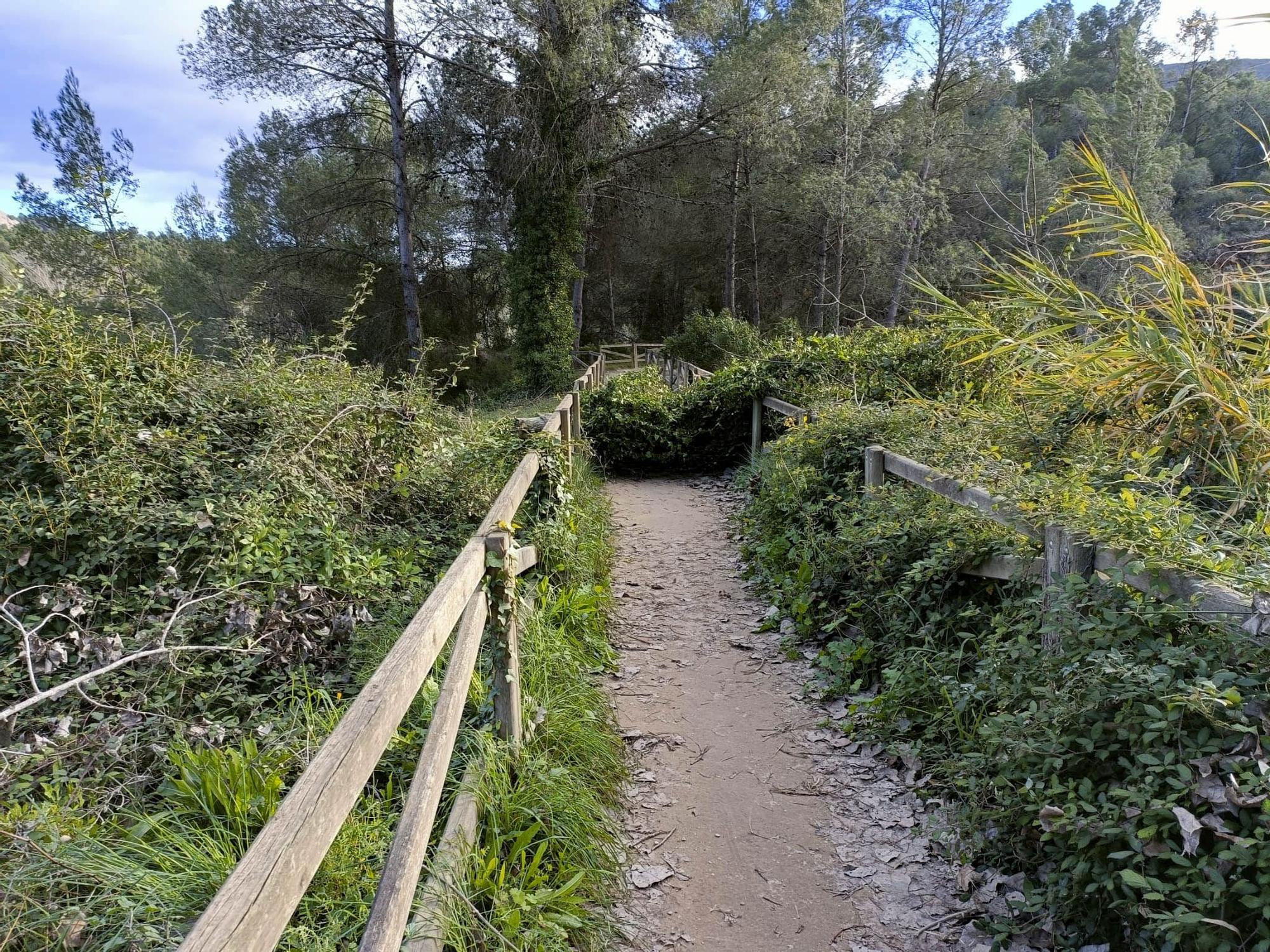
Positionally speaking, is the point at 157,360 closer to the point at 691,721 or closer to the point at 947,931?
the point at 691,721

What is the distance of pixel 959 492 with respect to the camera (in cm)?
371

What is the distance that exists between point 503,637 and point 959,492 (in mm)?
2551

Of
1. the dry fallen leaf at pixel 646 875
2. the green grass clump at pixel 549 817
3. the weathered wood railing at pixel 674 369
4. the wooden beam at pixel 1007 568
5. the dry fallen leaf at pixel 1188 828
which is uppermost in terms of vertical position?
the weathered wood railing at pixel 674 369

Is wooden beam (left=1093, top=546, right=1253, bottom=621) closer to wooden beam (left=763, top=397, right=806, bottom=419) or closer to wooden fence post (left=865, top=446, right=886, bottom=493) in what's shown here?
wooden fence post (left=865, top=446, right=886, bottom=493)

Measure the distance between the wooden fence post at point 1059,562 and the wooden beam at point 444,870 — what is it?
88.7 inches

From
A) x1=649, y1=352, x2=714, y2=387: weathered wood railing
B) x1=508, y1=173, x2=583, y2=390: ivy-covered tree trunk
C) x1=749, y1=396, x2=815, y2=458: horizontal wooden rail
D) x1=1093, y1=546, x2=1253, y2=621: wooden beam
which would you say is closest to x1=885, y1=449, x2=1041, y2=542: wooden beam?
x1=1093, y1=546, x2=1253, y2=621: wooden beam

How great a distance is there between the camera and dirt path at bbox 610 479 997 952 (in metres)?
2.60

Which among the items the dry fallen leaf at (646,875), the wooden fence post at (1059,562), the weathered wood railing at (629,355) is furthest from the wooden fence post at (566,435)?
the weathered wood railing at (629,355)

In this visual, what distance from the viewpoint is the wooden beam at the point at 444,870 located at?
76.0 inches

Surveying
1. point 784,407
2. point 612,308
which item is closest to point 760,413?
point 784,407

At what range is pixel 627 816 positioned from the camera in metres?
3.20

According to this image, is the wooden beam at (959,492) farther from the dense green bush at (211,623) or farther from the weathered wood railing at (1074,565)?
the dense green bush at (211,623)

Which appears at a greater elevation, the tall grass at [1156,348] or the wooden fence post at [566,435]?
the tall grass at [1156,348]

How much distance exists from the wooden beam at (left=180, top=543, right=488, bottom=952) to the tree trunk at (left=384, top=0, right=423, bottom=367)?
1877 centimetres
